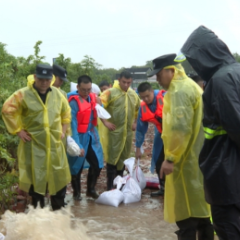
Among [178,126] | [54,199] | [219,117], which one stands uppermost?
[219,117]

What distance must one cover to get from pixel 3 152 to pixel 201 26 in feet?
8.82

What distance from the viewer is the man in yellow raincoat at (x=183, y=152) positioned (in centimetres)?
338

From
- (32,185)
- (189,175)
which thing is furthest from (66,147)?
(189,175)

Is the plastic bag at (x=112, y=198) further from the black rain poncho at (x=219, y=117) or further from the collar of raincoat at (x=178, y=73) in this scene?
the black rain poncho at (x=219, y=117)

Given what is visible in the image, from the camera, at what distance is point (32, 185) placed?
4.69 m

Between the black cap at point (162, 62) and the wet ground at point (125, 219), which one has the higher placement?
the black cap at point (162, 62)

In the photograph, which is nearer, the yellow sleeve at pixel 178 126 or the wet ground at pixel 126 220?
the yellow sleeve at pixel 178 126

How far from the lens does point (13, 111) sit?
14.8ft

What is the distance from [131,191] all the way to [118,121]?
1176mm

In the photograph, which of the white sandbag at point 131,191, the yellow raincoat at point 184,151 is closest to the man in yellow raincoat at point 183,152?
the yellow raincoat at point 184,151

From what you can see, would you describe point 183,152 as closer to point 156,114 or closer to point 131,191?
point 156,114

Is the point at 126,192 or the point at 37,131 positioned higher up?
the point at 37,131

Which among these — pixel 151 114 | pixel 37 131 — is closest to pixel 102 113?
pixel 151 114

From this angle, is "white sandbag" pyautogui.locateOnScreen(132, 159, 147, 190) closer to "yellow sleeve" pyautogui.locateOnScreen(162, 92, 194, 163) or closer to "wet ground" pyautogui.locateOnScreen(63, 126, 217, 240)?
"wet ground" pyautogui.locateOnScreen(63, 126, 217, 240)
